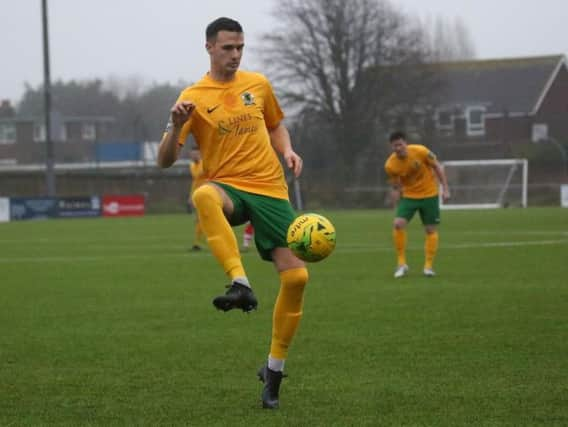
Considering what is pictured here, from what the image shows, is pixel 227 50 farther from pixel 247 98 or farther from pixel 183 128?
pixel 183 128

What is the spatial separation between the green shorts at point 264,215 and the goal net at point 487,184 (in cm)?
4328

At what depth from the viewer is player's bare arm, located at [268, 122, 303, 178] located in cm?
741

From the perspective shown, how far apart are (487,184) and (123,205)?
16.5m

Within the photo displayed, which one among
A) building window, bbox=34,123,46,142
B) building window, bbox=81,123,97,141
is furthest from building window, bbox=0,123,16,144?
building window, bbox=81,123,97,141

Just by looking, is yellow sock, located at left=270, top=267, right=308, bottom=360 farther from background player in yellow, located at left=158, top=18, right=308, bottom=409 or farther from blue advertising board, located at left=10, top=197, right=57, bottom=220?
blue advertising board, located at left=10, top=197, right=57, bottom=220

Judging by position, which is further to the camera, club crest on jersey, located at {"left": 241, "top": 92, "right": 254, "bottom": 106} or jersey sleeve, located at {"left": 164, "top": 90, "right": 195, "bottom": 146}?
club crest on jersey, located at {"left": 241, "top": 92, "right": 254, "bottom": 106}

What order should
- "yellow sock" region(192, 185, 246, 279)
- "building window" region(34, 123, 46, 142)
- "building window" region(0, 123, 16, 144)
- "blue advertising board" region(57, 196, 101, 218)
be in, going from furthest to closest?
"building window" region(34, 123, 46, 142) < "building window" region(0, 123, 16, 144) < "blue advertising board" region(57, 196, 101, 218) < "yellow sock" region(192, 185, 246, 279)

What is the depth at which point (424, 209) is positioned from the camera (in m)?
16.8

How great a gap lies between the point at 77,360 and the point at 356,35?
182ft

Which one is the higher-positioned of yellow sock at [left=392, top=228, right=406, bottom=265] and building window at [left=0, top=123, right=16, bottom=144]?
yellow sock at [left=392, top=228, right=406, bottom=265]

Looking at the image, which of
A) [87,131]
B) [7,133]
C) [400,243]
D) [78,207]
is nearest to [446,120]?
[78,207]

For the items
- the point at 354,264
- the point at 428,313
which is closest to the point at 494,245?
the point at 354,264

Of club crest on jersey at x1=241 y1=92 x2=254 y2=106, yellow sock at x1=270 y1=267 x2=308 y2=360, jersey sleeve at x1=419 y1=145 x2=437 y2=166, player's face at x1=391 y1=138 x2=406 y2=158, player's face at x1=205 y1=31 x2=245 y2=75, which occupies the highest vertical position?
player's face at x1=205 y1=31 x2=245 y2=75

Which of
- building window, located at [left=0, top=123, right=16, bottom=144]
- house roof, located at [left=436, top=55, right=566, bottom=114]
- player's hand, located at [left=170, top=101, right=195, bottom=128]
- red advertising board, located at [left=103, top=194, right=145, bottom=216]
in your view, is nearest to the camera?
player's hand, located at [left=170, top=101, right=195, bottom=128]
